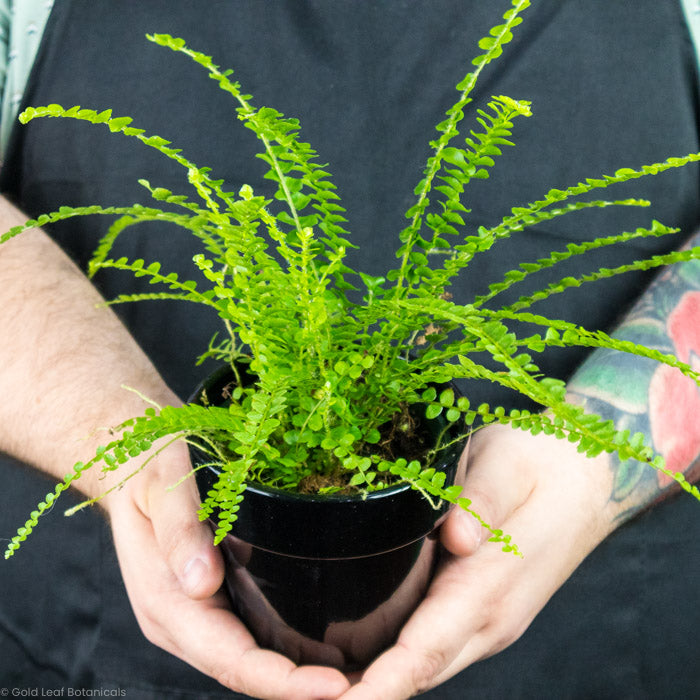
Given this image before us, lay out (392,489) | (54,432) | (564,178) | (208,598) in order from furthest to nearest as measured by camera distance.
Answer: (564,178) → (54,432) → (208,598) → (392,489)

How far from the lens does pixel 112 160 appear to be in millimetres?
799

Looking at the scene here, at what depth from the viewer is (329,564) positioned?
414mm

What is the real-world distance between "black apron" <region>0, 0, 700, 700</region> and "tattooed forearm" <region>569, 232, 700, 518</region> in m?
0.05

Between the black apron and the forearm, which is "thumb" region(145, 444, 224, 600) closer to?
the forearm

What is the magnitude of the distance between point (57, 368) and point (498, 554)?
1.58ft

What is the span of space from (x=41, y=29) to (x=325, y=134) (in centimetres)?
36

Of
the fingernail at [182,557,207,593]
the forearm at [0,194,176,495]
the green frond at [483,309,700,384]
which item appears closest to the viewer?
the green frond at [483,309,700,384]

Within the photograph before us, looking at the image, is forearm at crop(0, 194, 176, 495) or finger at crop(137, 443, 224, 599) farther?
forearm at crop(0, 194, 176, 495)

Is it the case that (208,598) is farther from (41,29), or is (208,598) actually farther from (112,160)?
(41,29)

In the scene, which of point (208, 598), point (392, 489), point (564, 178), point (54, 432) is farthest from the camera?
point (564, 178)

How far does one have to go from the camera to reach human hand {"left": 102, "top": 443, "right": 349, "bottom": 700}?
1.54 feet

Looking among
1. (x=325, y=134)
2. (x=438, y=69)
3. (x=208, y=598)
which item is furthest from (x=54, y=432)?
(x=438, y=69)

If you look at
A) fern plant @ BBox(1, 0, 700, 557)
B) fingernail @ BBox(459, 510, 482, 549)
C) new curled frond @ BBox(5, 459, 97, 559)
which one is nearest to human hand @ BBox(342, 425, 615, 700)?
fingernail @ BBox(459, 510, 482, 549)

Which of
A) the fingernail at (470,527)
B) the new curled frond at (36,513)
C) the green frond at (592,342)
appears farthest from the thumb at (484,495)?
the new curled frond at (36,513)
